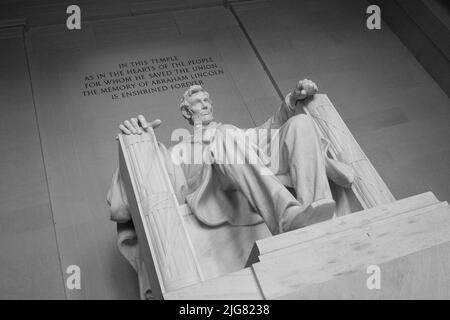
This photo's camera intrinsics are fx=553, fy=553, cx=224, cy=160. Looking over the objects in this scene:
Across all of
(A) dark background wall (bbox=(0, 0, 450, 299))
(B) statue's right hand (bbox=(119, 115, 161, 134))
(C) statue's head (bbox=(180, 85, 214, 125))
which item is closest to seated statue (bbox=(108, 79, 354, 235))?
(B) statue's right hand (bbox=(119, 115, 161, 134))

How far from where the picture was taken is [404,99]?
7.15 m

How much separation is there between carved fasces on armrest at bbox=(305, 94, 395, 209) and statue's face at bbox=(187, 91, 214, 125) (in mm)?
841

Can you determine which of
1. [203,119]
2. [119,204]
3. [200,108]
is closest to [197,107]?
[200,108]

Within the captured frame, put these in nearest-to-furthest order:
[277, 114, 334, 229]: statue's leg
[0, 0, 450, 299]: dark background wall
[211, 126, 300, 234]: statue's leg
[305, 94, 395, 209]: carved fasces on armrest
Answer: [211, 126, 300, 234]: statue's leg, [277, 114, 334, 229]: statue's leg, [305, 94, 395, 209]: carved fasces on armrest, [0, 0, 450, 299]: dark background wall

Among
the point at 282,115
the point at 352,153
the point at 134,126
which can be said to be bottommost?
the point at 352,153

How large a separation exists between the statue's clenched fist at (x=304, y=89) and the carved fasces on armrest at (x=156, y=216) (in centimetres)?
131

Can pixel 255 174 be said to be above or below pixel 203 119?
below

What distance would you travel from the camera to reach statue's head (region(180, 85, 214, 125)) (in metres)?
4.73

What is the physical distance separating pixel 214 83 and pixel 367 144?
207 centimetres

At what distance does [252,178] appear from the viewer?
3699mm

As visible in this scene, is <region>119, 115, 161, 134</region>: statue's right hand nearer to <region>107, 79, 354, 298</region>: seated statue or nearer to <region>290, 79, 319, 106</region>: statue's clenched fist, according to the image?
<region>107, 79, 354, 298</region>: seated statue

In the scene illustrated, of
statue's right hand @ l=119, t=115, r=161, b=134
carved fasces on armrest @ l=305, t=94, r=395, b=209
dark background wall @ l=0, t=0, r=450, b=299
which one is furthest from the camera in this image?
dark background wall @ l=0, t=0, r=450, b=299

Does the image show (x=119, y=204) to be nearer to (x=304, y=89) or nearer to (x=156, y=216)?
(x=156, y=216)

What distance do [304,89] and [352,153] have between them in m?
0.71
